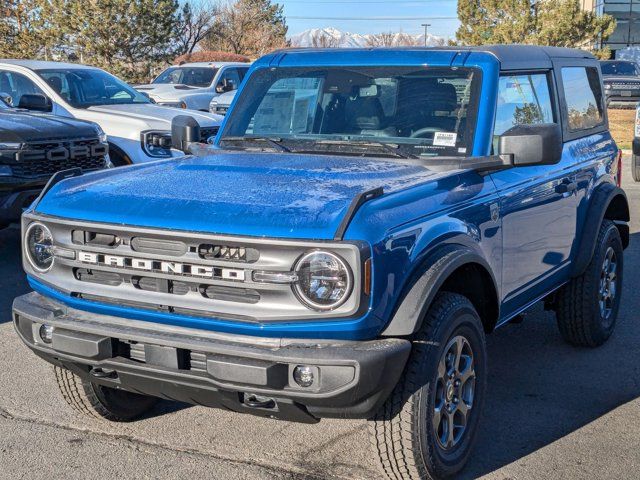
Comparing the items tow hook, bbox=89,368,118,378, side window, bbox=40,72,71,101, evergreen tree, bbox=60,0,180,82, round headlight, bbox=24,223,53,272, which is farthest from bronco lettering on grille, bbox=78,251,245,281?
evergreen tree, bbox=60,0,180,82

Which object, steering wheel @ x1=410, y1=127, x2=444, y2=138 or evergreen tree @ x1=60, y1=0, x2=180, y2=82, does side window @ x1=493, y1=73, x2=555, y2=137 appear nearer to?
steering wheel @ x1=410, y1=127, x2=444, y2=138

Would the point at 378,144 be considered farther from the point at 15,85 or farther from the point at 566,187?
the point at 15,85

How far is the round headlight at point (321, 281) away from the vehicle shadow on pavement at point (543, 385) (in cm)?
126

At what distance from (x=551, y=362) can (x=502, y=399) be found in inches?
31.5

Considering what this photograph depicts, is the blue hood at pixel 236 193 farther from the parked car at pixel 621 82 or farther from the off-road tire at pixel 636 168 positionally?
the parked car at pixel 621 82

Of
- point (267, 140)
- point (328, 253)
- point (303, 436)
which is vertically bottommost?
point (303, 436)

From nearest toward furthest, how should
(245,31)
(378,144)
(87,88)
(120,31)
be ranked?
(378,144)
(87,88)
(120,31)
(245,31)

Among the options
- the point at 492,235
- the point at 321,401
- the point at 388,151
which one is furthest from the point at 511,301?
the point at 321,401

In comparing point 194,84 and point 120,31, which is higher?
point 120,31

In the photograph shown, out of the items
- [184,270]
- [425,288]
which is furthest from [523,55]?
[184,270]

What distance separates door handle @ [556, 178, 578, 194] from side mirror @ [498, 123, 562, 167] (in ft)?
2.58

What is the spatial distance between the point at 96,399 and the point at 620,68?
1232 inches

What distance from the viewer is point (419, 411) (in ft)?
11.5

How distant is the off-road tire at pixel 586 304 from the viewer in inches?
220
